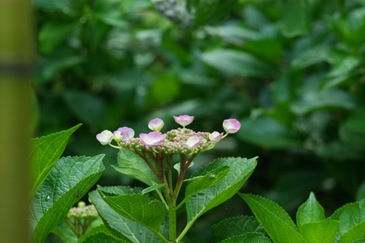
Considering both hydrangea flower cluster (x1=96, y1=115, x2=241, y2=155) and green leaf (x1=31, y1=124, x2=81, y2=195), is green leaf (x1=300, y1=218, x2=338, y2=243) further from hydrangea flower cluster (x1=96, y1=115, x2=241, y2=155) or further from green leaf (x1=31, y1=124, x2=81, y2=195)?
green leaf (x1=31, y1=124, x2=81, y2=195)

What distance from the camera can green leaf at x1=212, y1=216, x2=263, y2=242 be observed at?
85cm

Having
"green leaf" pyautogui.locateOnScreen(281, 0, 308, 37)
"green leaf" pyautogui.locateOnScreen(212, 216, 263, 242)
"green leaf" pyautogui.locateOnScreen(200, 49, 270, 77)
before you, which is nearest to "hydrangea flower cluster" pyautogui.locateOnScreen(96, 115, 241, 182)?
"green leaf" pyautogui.locateOnScreen(212, 216, 263, 242)

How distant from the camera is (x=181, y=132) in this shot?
0.78m

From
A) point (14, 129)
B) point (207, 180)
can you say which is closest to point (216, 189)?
point (207, 180)

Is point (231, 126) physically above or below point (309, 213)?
above

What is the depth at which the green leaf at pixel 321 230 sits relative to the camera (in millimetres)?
790

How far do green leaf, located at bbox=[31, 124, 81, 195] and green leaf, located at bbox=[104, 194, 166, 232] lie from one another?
0.30 feet

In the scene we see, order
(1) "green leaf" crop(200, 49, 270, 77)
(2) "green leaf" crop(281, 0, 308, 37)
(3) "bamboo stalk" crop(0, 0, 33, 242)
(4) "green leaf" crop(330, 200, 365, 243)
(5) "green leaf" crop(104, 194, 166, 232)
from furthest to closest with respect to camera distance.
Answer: (1) "green leaf" crop(200, 49, 270, 77), (2) "green leaf" crop(281, 0, 308, 37), (4) "green leaf" crop(330, 200, 365, 243), (5) "green leaf" crop(104, 194, 166, 232), (3) "bamboo stalk" crop(0, 0, 33, 242)

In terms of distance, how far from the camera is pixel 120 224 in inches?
31.4

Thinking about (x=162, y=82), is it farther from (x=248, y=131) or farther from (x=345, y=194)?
(x=345, y=194)

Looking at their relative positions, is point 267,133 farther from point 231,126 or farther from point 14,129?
point 14,129

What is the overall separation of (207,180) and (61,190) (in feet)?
0.56

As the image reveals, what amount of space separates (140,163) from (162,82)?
1.51 metres

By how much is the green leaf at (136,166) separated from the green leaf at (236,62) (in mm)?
1214
